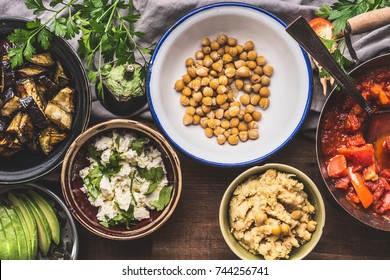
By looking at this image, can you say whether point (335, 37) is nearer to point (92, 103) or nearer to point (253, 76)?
point (253, 76)

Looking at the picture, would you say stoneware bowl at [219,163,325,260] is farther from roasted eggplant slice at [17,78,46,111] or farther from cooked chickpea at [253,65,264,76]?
roasted eggplant slice at [17,78,46,111]

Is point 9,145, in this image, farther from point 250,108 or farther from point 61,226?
point 250,108

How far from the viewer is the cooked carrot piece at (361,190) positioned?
255 cm

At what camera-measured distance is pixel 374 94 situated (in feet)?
8.43

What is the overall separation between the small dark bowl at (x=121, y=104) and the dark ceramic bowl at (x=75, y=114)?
0.14 m

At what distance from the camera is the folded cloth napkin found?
106 inches

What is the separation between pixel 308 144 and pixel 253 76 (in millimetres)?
403

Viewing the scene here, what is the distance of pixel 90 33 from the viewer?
8.27 feet

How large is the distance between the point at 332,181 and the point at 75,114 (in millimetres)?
1141

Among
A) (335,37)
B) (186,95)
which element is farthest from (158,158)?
(335,37)

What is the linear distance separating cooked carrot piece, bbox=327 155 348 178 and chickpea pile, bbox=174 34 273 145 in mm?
365

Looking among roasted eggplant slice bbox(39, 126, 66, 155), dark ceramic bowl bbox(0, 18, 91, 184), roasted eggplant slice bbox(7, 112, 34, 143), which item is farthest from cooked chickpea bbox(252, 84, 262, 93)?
roasted eggplant slice bbox(7, 112, 34, 143)

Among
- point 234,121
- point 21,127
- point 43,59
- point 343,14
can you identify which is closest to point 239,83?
point 234,121

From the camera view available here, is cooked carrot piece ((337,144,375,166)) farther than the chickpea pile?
No
